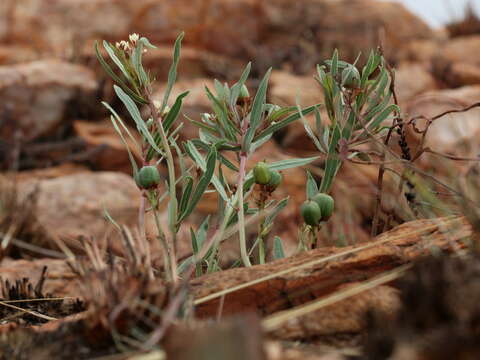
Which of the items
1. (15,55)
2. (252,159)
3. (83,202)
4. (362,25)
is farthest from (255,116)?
(362,25)

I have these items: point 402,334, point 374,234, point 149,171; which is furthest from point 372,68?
point 402,334

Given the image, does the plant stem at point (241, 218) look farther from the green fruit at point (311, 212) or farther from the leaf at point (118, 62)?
the leaf at point (118, 62)

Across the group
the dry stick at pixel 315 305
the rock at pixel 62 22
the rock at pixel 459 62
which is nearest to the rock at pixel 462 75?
the rock at pixel 459 62

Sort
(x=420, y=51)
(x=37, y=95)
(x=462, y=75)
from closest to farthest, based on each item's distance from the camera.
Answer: (x=37, y=95)
(x=462, y=75)
(x=420, y=51)

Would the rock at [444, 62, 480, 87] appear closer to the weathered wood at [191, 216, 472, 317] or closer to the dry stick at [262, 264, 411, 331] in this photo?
the weathered wood at [191, 216, 472, 317]

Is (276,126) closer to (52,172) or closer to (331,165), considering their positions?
(331,165)

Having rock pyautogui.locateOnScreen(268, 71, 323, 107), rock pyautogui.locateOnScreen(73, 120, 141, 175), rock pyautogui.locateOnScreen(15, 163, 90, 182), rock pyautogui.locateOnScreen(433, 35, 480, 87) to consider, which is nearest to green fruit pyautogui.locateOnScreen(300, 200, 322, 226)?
rock pyautogui.locateOnScreen(15, 163, 90, 182)

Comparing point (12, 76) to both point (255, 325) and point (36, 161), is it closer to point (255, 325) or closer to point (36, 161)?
point (36, 161)
